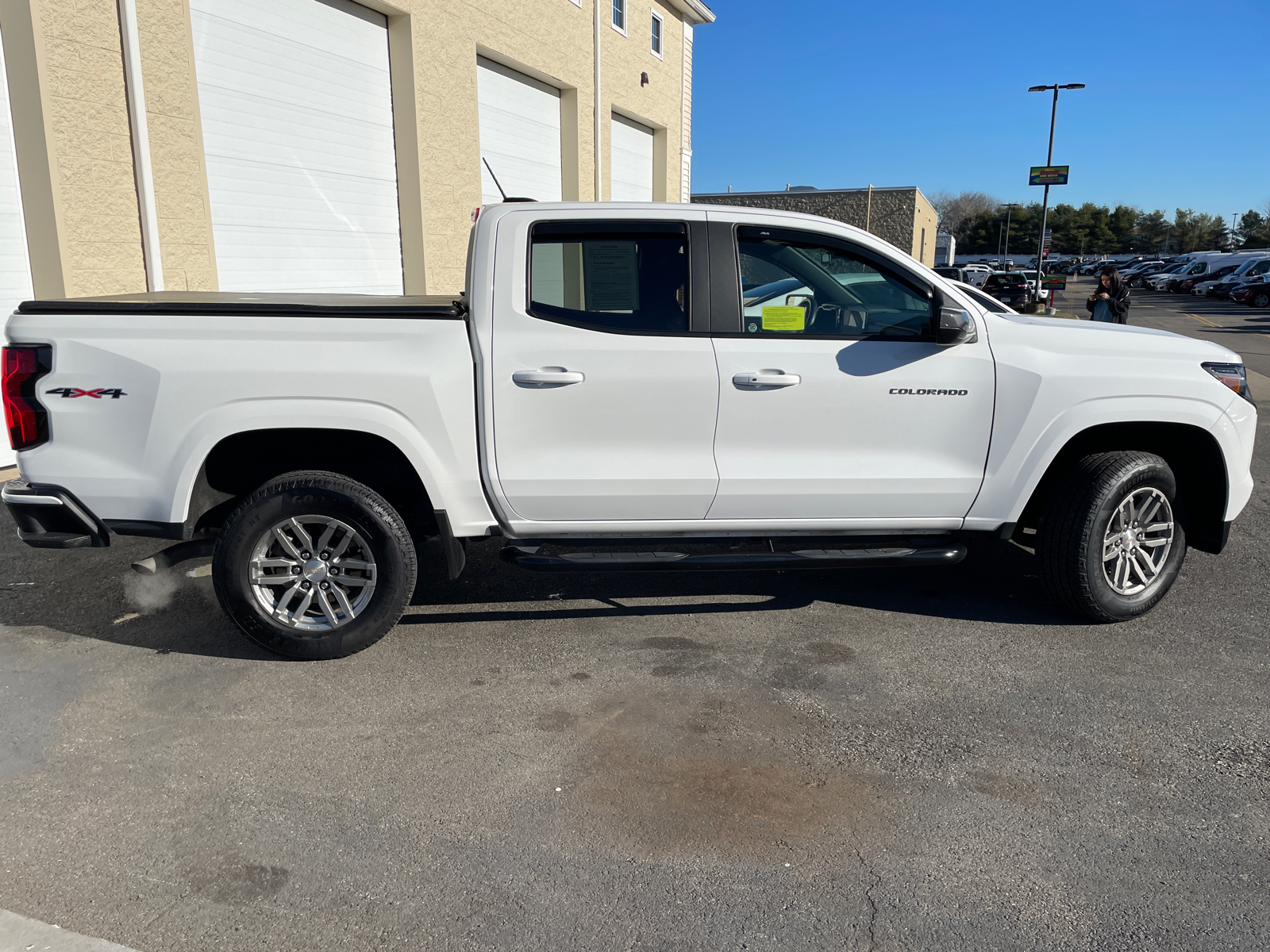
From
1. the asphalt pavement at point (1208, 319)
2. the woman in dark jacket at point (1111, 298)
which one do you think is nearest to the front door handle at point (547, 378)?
the woman in dark jacket at point (1111, 298)

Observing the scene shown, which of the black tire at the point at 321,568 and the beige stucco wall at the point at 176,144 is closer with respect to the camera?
the black tire at the point at 321,568

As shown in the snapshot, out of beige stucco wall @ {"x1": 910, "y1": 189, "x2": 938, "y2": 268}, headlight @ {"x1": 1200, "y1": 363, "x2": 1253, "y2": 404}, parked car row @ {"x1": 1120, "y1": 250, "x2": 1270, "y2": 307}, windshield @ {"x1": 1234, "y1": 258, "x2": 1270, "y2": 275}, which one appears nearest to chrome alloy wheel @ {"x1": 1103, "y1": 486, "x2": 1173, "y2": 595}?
headlight @ {"x1": 1200, "y1": 363, "x2": 1253, "y2": 404}

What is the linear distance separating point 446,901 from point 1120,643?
11.3 feet

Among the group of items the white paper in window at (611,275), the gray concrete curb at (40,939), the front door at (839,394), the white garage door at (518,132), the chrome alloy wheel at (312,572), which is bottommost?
the gray concrete curb at (40,939)

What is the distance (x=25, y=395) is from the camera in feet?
12.9

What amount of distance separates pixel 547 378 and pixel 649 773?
5.65ft

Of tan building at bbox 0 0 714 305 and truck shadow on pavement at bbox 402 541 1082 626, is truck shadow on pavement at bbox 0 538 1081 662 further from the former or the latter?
tan building at bbox 0 0 714 305

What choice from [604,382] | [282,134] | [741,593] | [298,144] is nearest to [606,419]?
[604,382]

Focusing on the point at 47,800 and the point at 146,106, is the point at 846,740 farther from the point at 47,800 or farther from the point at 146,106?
the point at 146,106

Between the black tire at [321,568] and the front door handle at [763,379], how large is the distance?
165cm

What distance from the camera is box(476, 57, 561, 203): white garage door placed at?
44.8 ft

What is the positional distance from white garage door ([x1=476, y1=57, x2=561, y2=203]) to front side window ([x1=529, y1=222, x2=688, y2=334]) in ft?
30.3

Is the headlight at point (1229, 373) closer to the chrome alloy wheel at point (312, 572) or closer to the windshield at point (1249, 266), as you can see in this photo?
the chrome alloy wheel at point (312, 572)

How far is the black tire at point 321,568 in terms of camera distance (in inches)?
161
